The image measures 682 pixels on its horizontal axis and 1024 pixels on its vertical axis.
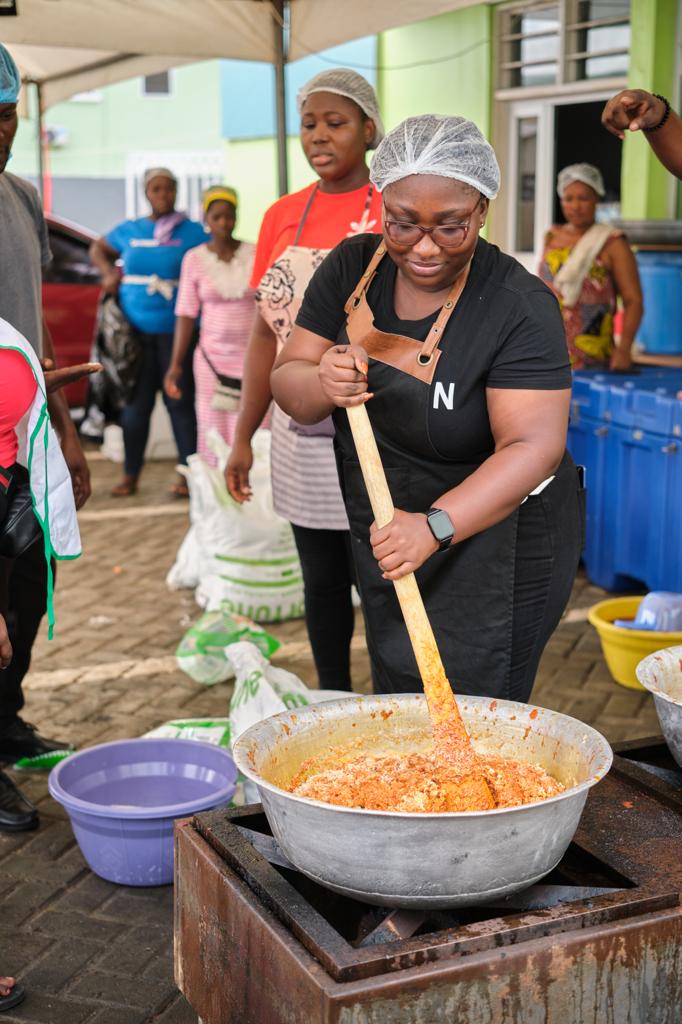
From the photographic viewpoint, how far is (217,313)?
7098 mm

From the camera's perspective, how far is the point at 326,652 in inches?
153

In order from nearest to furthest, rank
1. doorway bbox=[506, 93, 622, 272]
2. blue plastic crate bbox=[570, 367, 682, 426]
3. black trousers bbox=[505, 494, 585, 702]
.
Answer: black trousers bbox=[505, 494, 585, 702] → blue plastic crate bbox=[570, 367, 682, 426] → doorway bbox=[506, 93, 622, 272]

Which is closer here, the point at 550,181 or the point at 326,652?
the point at 326,652

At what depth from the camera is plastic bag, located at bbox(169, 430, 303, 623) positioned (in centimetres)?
560

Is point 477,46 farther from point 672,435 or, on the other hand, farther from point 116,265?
point 672,435

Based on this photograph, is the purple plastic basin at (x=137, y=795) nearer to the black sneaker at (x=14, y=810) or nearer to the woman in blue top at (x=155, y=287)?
the black sneaker at (x=14, y=810)

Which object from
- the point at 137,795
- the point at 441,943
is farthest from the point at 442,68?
the point at 441,943

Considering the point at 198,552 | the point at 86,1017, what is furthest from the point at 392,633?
the point at 198,552

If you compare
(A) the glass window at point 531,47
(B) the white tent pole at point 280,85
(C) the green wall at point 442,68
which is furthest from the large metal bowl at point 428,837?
(C) the green wall at point 442,68

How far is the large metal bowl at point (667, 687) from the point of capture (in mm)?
2238

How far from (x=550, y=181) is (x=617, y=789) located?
351 inches

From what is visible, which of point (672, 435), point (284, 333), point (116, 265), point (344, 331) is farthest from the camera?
point (116, 265)

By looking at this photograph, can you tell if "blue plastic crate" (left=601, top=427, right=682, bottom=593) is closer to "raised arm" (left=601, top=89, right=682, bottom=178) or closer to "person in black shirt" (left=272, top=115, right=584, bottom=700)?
A: "raised arm" (left=601, top=89, right=682, bottom=178)

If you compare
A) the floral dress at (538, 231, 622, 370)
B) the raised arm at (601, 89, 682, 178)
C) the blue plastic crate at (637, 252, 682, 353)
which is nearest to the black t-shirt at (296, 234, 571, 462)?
the raised arm at (601, 89, 682, 178)
